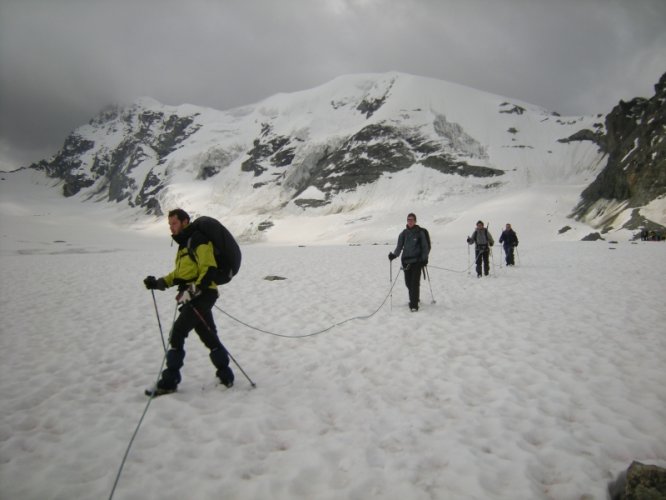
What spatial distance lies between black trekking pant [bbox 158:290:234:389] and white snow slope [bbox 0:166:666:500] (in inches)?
12.2

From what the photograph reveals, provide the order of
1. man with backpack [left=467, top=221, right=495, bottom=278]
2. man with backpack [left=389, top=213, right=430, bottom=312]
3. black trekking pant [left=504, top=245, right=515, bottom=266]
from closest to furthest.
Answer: man with backpack [left=389, top=213, right=430, bottom=312]
man with backpack [left=467, top=221, right=495, bottom=278]
black trekking pant [left=504, top=245, right=515, bottom=266]

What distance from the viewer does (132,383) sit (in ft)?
17.3

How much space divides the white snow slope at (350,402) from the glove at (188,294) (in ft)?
4.42

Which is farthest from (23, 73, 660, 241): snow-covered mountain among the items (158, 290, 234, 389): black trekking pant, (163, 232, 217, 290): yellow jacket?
(163, 232, 217, 290): yellow jacket

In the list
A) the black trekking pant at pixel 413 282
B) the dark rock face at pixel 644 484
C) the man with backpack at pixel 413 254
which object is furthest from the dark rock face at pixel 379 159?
the dark rock face at pixel 644 484

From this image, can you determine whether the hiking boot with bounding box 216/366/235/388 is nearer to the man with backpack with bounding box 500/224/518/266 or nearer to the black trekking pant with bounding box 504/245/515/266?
the man with backpack with bounding box 500/224/518/266

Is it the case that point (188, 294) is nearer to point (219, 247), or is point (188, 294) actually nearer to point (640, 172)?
point (219, 247)

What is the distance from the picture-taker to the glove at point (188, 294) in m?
4.46

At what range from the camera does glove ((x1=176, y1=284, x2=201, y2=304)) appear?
4.46m

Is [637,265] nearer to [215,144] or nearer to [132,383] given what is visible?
[132,383]

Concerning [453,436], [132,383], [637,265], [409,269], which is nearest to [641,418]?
[453,436]

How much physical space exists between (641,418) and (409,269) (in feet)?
17.9

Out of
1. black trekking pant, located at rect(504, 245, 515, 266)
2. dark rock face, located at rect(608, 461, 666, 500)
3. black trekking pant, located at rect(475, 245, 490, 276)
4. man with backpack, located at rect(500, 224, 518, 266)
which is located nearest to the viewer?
dark rock face, located at rect(608, 461, 666, 500)

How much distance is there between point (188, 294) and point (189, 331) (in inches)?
21.1
